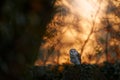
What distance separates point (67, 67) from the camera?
4594 mm

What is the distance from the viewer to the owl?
4.91 m

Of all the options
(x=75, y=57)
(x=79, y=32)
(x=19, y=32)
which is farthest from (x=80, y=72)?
(x=19, y=32)

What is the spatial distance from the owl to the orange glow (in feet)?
0.24

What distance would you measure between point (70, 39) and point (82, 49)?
0.92ft

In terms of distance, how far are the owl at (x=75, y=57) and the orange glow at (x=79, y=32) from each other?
7cm

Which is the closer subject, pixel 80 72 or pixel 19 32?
pixel 19 32

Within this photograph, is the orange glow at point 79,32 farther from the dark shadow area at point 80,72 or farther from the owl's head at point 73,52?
the dark shadow area at point 80,72

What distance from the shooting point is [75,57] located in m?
5.10

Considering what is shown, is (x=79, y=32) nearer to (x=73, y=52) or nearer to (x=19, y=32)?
(x=73, y=52)

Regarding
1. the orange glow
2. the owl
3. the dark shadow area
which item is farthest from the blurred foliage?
the orange glow

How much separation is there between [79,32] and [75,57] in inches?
22.1

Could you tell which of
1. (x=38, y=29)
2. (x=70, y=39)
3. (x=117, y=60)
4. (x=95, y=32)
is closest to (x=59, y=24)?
(x=70, y=39)

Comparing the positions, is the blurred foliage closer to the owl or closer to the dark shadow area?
the dark shadow area

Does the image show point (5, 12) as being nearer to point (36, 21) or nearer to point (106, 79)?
point (36, 21)
